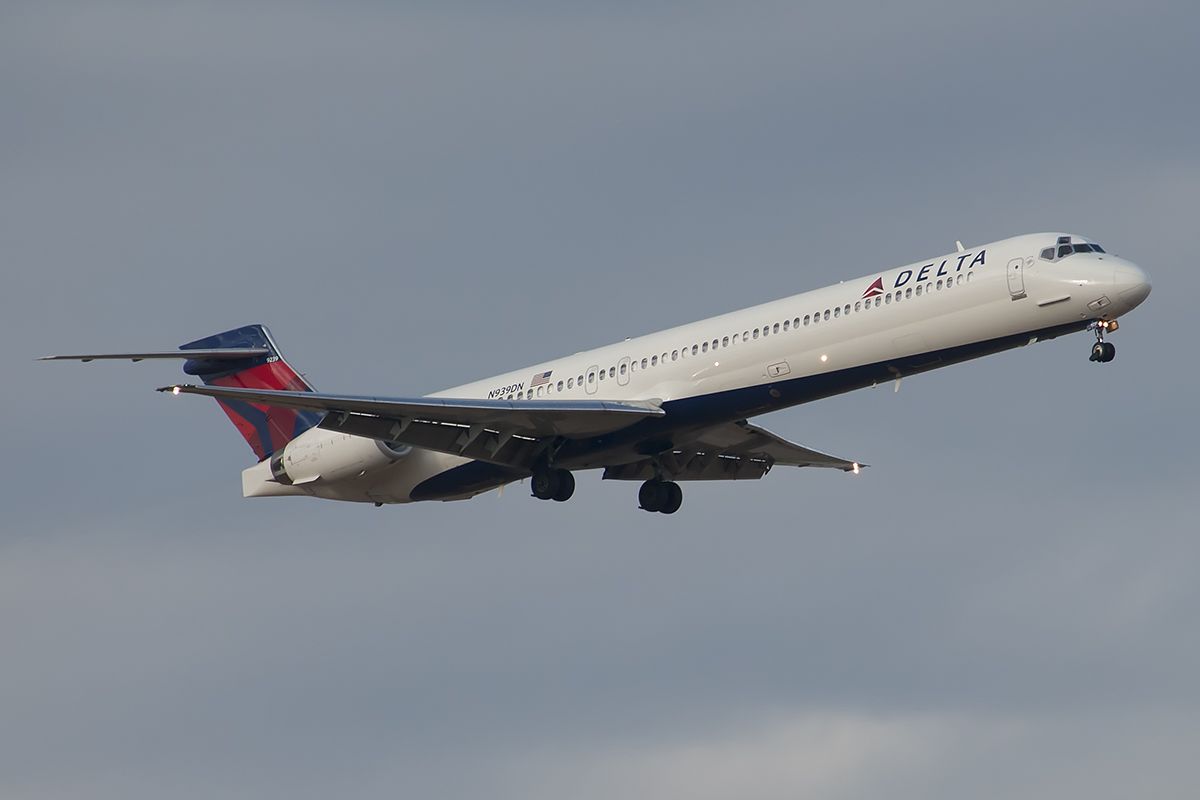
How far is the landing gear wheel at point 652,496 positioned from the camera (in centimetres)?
3981

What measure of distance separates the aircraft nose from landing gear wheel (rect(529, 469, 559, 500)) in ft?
37.3

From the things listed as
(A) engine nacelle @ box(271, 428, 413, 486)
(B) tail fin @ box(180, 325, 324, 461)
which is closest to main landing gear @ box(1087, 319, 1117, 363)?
(A) engine nacelle @ box(271, 428, 413, 486)

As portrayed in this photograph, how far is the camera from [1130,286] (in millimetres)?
31656

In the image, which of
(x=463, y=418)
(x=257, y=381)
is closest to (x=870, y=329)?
(x=463, y=418)

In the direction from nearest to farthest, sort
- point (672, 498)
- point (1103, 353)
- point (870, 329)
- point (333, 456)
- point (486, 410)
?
point (1103, 353) → point (870, 329) → point (486, 410) → point (333, 456) → point (672, 498)

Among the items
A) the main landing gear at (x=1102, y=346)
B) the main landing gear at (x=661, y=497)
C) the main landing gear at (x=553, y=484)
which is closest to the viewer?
the main landing gear at (x=1102, y=346)

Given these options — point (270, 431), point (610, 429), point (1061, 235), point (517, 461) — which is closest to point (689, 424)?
point (610, 429)

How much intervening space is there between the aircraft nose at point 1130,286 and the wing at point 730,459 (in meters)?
8.91

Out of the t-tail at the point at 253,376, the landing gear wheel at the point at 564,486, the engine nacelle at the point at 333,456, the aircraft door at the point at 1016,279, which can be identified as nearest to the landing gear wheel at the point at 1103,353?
the aircraft door at the point at 1016,279

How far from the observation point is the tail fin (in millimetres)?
41250

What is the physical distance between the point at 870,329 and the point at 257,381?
15.6 metres

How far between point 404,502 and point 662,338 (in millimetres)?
7413

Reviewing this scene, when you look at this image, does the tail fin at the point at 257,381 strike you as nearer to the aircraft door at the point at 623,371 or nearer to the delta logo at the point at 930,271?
the aircraft door at the point at 623,371

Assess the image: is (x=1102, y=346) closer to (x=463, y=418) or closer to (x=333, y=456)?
(x=463, y=418)
